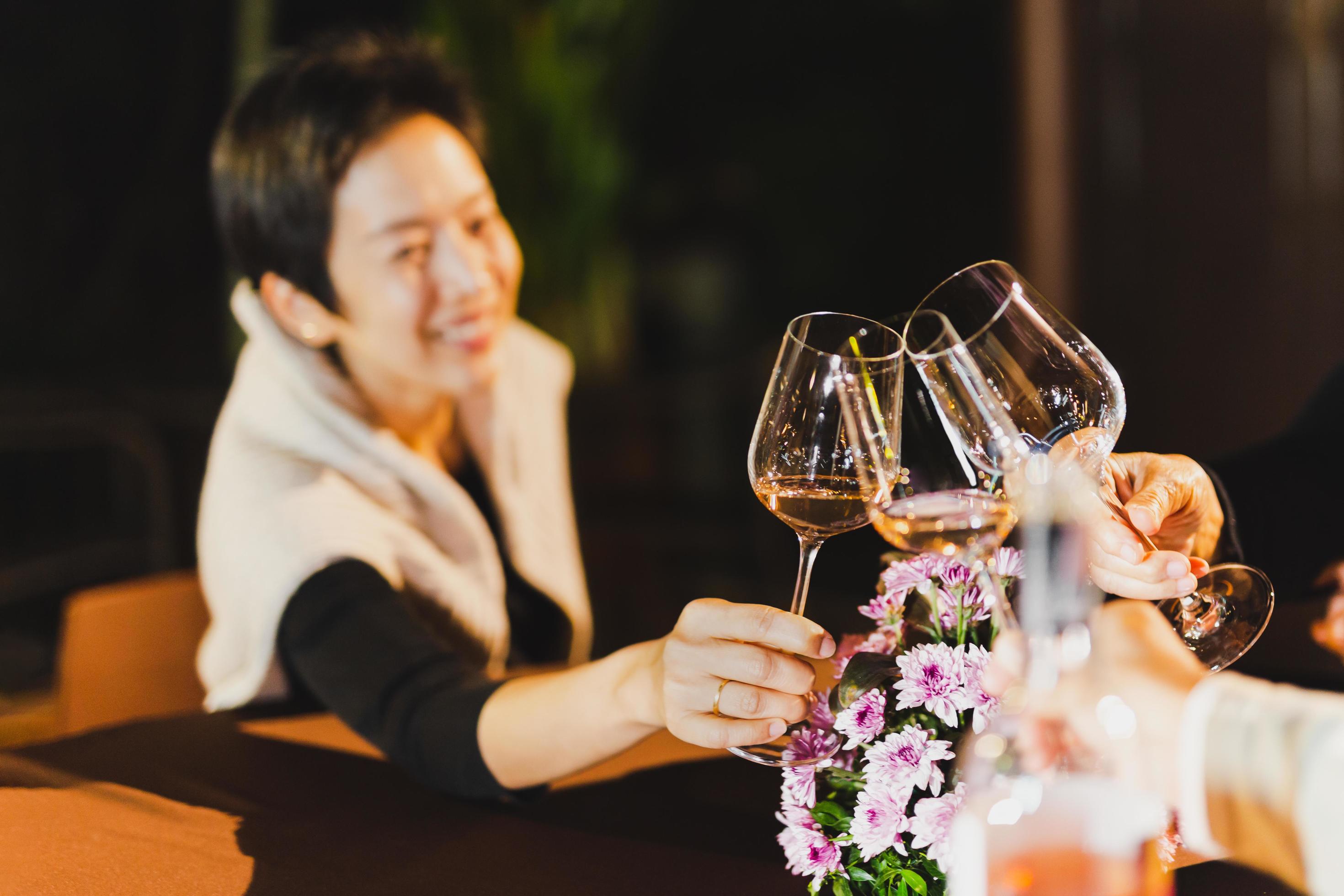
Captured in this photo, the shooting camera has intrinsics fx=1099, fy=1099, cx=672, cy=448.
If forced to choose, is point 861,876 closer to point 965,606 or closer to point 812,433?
point 965,606

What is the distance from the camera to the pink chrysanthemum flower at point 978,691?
66 centimetres

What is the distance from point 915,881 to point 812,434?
11.7 inches

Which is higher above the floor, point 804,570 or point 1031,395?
point 1031,395

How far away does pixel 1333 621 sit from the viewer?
Answer: 0.99 metres

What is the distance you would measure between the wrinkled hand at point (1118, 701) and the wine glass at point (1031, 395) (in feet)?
0.61

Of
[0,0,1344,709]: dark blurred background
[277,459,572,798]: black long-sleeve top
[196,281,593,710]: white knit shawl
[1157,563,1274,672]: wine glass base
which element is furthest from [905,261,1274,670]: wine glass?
[0,0,1344,709]: dark blurred background

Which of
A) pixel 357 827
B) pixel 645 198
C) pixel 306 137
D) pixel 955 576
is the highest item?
pixel 306 137

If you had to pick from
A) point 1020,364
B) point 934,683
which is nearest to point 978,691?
point 934,683

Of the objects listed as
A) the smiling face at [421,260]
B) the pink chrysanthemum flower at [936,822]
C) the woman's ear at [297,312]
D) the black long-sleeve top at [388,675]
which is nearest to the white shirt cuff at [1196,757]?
the pink chrysanthemum flower at [936,822]

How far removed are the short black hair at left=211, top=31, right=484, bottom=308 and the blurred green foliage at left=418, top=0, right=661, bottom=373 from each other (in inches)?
86.7

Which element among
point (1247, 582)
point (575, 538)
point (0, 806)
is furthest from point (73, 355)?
point (1247, 582)

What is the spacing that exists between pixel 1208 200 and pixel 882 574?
3.10 meters

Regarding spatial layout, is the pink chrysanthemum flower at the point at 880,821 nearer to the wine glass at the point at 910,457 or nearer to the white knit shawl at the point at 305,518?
the wine glass at the point at 910,457

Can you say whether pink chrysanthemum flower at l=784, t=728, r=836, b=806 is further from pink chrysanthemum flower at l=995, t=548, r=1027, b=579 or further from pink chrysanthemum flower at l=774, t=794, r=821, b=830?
pink chrysanthemum flower at l=995, t=548, r=1027, b=579
